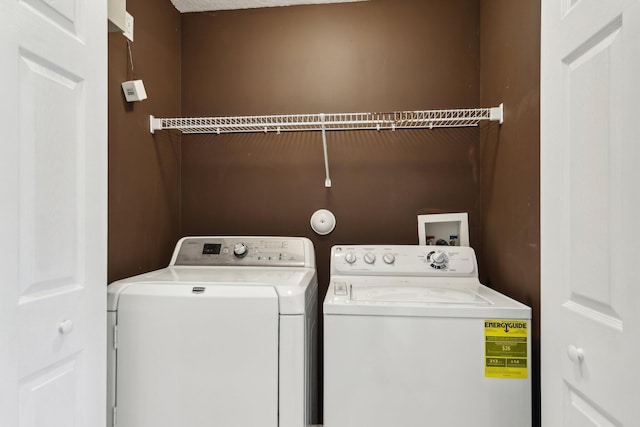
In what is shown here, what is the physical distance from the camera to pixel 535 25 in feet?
4.17

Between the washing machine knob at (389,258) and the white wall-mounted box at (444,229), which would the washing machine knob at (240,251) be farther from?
the white wall-mounted box at (444,229)

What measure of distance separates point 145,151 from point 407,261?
4.51ft

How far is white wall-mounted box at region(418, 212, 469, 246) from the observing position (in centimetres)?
193

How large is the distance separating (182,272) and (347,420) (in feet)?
3.05

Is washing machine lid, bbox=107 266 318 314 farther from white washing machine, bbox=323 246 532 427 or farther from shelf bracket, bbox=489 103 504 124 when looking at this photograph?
shelf bracket, bbox=489 103 504 124

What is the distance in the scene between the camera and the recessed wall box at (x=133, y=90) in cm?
156

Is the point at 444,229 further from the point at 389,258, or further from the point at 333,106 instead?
the point at 333,106

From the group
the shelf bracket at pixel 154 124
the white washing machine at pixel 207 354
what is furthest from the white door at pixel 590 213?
the shelf bracket at pixel 154 124

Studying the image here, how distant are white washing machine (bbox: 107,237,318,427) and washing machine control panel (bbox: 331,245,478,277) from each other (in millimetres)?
501

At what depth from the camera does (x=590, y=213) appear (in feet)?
2.65
